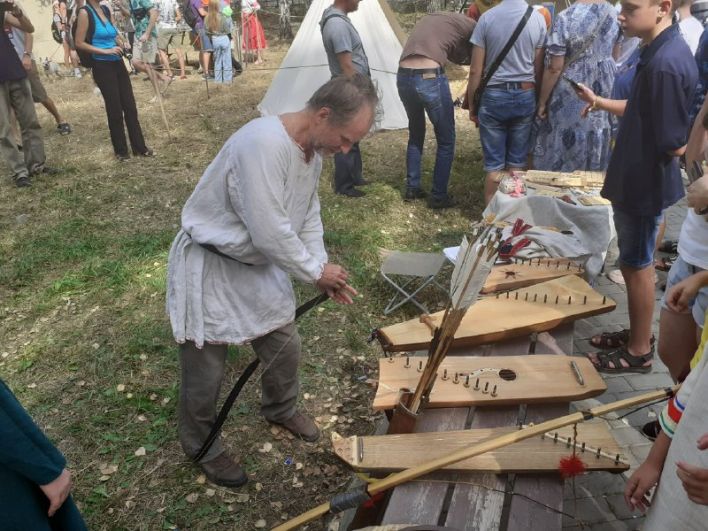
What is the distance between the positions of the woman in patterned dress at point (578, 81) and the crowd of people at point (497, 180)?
1 cm

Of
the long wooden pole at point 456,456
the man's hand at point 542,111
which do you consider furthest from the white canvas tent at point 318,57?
the long wooden pole at point 456,456

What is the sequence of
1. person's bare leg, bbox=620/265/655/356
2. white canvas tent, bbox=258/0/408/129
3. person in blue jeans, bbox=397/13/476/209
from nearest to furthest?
person's bare leg, bbox=620/265/655/356 < person in blue jeans, bbox=397/13/476/209 < white canvas tent, bbox=258/0/408/129

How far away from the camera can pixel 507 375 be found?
218 centimetres

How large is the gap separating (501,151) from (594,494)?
10.0ft

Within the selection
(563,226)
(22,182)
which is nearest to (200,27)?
(22,182)

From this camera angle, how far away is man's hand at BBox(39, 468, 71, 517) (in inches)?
58.4

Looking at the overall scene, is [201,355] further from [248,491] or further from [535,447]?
[535,447]

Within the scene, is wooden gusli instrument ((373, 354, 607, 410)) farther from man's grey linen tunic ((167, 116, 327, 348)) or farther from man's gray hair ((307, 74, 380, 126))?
man's gray hair ((307, 74, 380, 126))

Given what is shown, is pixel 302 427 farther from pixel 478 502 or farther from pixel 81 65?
pixel 81 65

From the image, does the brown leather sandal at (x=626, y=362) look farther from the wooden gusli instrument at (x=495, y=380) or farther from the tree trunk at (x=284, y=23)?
the tree trunk at (x=284, y=23)

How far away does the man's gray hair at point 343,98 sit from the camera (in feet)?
6.45

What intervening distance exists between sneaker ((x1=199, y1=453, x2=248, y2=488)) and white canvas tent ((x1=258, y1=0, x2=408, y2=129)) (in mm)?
6076

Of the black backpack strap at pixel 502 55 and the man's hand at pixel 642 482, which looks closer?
the man's hand at pixel 642 482

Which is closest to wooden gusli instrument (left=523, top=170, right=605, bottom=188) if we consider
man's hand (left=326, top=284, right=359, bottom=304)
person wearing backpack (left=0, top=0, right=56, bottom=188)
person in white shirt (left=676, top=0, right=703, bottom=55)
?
person in white shirt (left=676, top=0, right=703, bottom=55)
